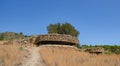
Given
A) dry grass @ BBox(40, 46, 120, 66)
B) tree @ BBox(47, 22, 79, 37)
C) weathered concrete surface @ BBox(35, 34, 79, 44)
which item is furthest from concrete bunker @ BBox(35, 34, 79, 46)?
tree @ BBox(47, 22, 79, 37)

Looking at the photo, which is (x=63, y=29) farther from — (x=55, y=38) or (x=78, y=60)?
(x=78, y=60)

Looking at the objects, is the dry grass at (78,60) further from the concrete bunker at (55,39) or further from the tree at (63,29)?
the tree at (63,29)

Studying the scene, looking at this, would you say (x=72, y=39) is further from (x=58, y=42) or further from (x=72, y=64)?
(x=72, y=64)

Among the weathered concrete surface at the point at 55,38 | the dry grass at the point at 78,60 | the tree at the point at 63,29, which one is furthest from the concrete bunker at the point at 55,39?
the tree at the point at 63,29

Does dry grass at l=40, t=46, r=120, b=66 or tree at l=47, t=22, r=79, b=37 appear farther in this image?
tree at l=47, t=22, r=79, b=37

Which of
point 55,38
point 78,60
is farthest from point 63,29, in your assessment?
point 78,60

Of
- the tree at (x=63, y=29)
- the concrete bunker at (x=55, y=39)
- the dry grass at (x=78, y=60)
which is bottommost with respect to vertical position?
the dry grass at (x=78, y=60)

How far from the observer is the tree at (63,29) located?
4922 centimetres

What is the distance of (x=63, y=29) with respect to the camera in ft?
162

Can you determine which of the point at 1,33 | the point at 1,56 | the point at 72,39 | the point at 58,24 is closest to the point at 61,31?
the point at 58,24

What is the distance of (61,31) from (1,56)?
3340cm

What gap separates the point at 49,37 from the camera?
31250 millimetres

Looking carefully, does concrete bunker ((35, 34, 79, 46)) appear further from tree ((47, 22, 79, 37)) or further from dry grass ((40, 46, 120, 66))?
tree ((47, 22, 79, 37))

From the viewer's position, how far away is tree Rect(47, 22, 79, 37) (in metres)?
49.2
